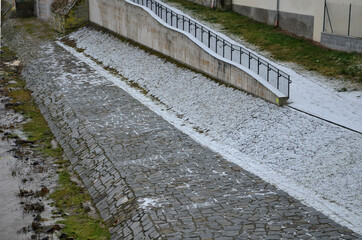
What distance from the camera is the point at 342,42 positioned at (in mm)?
25516

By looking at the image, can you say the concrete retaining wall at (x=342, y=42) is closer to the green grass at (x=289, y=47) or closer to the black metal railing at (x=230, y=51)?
the green grass at (x=289, y=47)

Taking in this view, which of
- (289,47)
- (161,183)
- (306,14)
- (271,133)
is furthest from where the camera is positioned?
(306,14)

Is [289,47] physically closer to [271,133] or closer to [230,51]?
[230,51]

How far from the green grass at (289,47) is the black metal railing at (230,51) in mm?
1939

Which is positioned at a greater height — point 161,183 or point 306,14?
point 306,14

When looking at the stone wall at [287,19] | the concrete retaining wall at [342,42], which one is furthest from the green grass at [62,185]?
the stone wall at [287,19]

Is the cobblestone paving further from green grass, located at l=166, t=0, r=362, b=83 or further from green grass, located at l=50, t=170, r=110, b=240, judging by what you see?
green grass, located at l=166, t=0, r=362, b=83

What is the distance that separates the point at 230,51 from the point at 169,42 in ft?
13.3

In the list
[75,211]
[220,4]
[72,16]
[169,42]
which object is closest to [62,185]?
[75,211]

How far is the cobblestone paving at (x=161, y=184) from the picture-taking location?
13.9 meters

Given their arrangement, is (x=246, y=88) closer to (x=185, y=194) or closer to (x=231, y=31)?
(x=185, y=194)

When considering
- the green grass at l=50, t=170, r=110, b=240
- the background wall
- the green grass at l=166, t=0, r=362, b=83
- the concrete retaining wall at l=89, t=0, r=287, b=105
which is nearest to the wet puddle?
the green grass at l=50, t=170, r=110, b=240

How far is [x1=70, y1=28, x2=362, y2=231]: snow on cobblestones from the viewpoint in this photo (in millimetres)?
15560

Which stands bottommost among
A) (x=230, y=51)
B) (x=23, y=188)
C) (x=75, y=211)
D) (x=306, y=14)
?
(x=23, y=188)
